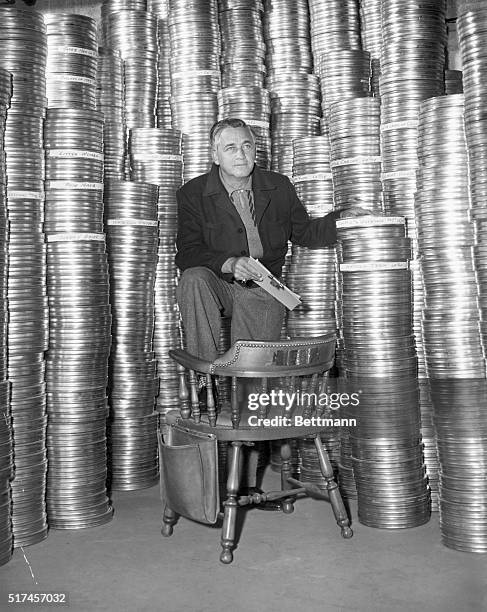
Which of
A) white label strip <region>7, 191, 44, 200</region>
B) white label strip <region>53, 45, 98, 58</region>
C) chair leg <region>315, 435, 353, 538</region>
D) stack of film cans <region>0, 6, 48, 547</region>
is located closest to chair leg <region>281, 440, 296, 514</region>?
chair leg <region>315, 435, 353, 538</region>

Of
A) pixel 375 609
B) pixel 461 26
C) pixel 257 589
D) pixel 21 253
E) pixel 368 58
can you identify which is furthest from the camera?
pixel 368 58

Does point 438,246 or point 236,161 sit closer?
point 438,246

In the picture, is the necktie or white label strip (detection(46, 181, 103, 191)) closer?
white label strip (detection(46, 181, 103, 191))

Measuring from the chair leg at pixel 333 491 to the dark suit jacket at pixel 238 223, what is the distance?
162 cm

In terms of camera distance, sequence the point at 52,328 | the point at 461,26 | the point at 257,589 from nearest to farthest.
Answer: the point at 257,589
the point at 461,26
the point at 52,328

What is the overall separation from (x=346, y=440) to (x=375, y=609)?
6.48 feet

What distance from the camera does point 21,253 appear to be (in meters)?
5.07

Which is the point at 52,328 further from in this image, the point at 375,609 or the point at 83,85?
the point at 375,609

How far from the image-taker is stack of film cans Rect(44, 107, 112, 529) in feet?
17.5

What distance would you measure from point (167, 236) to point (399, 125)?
6.52ft

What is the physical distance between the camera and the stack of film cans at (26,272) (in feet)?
16.4

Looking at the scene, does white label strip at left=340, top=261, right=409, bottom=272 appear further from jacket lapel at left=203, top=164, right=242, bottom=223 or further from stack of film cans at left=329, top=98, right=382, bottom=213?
jacket lapel at left=203, top=164, right=242, bottom=223

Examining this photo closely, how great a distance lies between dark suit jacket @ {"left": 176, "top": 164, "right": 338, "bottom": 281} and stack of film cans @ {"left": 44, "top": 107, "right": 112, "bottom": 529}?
908mm

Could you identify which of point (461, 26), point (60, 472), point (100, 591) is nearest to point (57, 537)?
point (60, 472)
